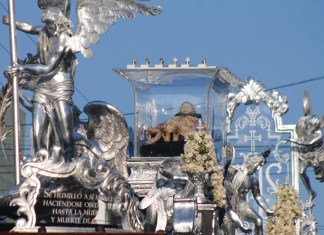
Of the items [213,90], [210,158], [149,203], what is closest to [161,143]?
[213,90]

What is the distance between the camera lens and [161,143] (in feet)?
107

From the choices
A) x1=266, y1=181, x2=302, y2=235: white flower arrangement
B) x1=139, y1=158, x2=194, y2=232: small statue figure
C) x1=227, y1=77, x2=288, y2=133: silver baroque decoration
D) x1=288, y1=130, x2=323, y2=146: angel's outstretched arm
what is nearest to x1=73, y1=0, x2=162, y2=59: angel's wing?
x1=139, y1=158, x2=194, y2=232: small statue figure

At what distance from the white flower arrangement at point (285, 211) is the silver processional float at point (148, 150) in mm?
24

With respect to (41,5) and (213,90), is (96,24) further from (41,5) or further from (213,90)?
(213,90)

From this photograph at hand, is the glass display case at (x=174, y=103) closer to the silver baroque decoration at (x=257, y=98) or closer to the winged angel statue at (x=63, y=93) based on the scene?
the silver baroque decoration at (x=257, y=98)

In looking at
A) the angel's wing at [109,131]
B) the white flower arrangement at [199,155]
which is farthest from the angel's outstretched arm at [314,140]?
the white flower arrangement at [199,155]

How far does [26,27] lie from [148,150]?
542cm

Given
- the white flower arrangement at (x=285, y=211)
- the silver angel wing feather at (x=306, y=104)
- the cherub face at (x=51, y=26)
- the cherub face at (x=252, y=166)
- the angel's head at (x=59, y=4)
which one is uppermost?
the angel's head at (x=59, y=4)

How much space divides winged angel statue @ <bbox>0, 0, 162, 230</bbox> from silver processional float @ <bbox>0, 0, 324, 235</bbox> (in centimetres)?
2

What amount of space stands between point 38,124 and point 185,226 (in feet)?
12.8

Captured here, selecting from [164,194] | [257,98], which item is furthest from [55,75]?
[257,98]

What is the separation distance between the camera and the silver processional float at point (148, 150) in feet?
85.7

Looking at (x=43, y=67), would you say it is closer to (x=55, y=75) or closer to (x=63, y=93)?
(x=55, y=75)

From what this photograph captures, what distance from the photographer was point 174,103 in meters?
33.1
